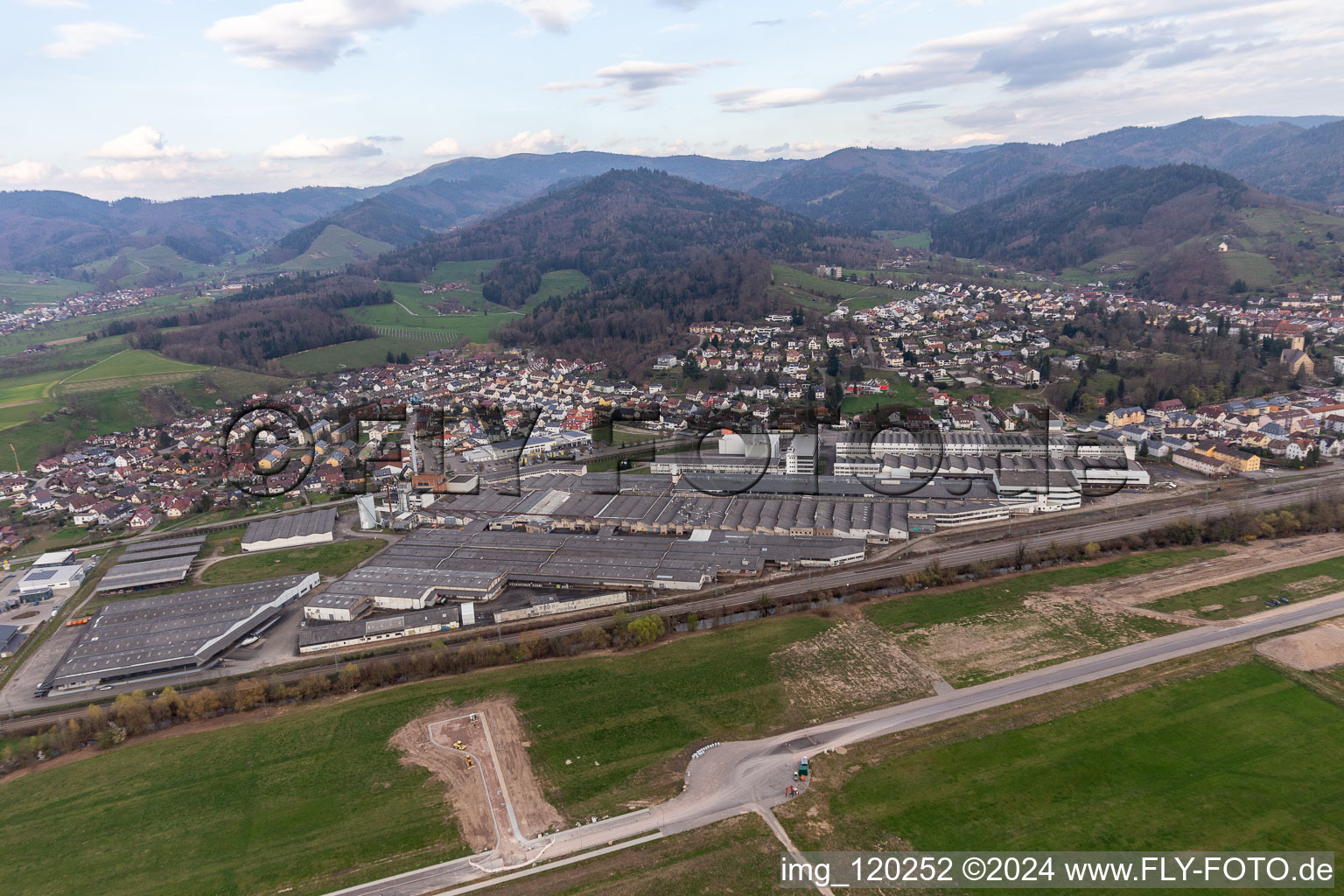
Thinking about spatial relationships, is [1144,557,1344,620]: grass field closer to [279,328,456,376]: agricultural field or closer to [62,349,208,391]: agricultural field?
[279,328,456,376]: agricultural field

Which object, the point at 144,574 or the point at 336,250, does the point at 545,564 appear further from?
the point at 336,250

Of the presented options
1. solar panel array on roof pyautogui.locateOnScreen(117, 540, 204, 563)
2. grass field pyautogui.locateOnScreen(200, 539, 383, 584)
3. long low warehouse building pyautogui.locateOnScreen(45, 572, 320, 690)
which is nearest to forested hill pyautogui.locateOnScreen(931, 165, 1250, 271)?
grass field pyautogui.locateOnScreen(200, 539, 383, 584)

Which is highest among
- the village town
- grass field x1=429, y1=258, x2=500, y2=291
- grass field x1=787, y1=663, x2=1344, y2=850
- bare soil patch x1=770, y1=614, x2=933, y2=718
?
grass field x1=429, y1=258, x2=500, y2=291

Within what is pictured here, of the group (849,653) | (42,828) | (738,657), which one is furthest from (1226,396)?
(42,828)

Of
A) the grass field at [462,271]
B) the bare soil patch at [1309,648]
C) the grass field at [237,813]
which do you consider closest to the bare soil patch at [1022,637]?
the bare soil patch at [1309,648]

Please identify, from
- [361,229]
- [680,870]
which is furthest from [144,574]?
[361,229]

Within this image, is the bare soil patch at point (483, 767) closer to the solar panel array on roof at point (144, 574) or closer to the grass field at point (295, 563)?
the grass field at point (295, 563)

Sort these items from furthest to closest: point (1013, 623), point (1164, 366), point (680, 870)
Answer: point (1164, 366) < point (1013, 623) < point (680, 870)
